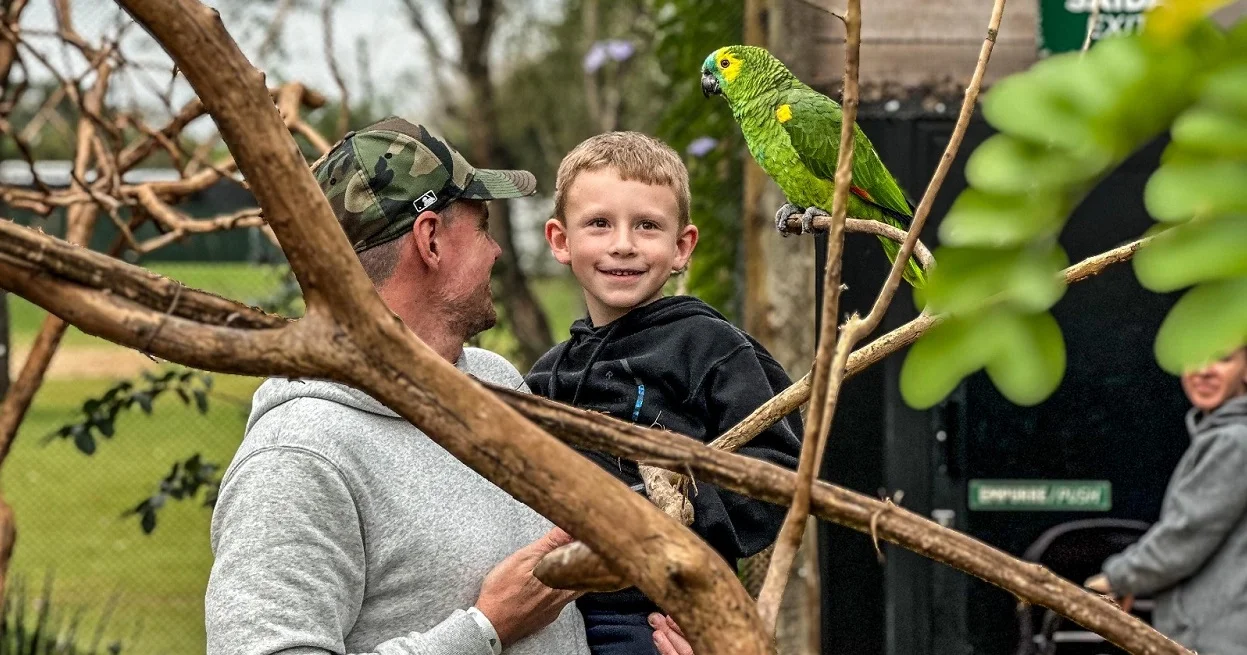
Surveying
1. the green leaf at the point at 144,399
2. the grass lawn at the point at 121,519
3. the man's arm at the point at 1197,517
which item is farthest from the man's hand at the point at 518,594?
the grass lawn at the point at 121,519

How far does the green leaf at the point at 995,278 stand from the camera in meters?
0.51

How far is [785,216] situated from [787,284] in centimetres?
144

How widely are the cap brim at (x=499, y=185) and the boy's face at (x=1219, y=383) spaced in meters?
1.99

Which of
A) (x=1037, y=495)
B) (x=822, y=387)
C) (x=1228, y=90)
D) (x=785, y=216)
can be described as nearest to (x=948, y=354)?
(x=1228, y=90)

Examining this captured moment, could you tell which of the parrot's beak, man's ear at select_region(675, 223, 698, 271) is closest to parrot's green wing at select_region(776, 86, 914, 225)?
the parrot's beak

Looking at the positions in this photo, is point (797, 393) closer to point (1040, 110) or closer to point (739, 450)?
point (739, 450)

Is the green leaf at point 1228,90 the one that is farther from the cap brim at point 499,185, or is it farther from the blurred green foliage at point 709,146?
the blurred green foliage at point 709,146

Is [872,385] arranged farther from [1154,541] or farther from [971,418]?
[1154,541]

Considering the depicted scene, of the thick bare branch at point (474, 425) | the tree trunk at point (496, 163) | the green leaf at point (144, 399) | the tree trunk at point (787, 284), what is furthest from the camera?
the tree trunk at point (496, 163)

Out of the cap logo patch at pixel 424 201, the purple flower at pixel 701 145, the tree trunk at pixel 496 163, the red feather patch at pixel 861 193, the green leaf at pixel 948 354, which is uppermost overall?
the tree trunk at pixel 496 163

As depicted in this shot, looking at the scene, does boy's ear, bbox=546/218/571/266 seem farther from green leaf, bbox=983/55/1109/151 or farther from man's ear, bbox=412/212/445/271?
green leaf, bbox=983/55/1109/151

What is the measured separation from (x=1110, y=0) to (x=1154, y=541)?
1.37m

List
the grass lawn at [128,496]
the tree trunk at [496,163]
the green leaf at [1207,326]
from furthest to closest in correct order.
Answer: the tree trunk at [496,163]
the grass lawn at [128,496]
the green leaf at [1207,326]

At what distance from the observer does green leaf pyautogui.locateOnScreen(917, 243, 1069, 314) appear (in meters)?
0.51
